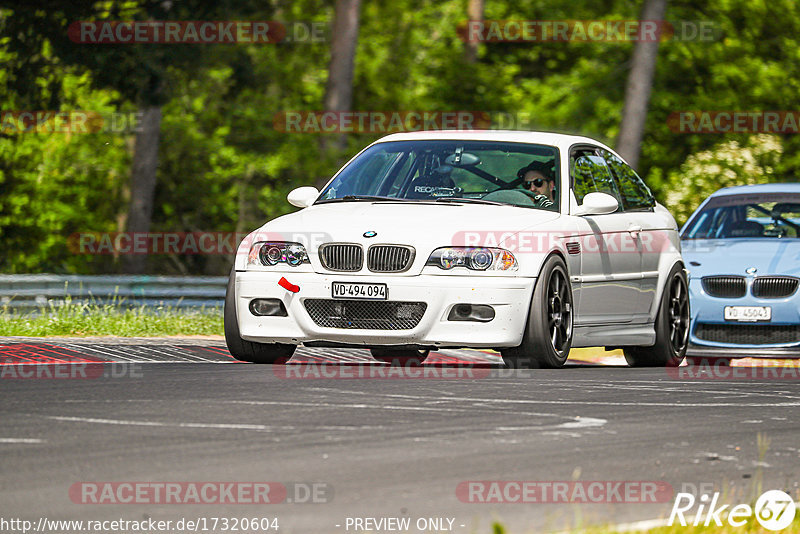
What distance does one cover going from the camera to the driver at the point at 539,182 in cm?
1143

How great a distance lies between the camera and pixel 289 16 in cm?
4844

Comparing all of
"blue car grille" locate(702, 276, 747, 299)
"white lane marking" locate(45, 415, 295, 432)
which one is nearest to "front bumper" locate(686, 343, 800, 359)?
"blue car grille" locate(702, 276, 747, 299)

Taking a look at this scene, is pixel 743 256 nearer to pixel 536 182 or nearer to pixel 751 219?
pixel 751 219

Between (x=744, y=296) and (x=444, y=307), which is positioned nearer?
(x=444, y=307)

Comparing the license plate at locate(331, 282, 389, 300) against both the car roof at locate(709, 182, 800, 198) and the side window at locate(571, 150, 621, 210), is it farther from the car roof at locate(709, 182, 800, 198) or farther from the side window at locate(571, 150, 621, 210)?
the car roof at locate(709, 182, 800, 198)

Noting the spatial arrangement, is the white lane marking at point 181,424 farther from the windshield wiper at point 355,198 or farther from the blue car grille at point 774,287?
the blue car grille at point 774,287

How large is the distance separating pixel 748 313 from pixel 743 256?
61 cm

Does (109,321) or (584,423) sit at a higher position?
(584,423)

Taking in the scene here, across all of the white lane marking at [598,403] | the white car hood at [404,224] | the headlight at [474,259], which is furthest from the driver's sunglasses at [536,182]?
the white lane marking at [598,403]

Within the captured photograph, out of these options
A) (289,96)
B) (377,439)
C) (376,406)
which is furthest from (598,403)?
(289,96)

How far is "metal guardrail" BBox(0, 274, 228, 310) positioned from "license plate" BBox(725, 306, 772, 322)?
7.83 m

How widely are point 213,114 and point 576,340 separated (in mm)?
28992

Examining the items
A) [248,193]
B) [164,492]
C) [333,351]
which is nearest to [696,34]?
[248,193]

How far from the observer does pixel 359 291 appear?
10289 mm
